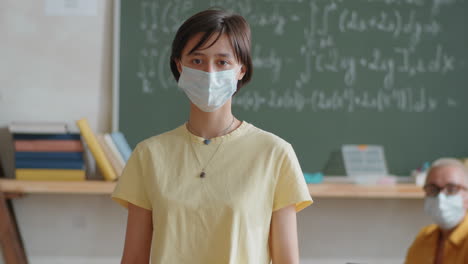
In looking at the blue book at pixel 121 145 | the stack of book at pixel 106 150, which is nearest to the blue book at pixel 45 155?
the stack of book at pixel 106 150

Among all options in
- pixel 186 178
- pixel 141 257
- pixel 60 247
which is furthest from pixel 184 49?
pixel 60 247

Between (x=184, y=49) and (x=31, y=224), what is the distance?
2.54 metres

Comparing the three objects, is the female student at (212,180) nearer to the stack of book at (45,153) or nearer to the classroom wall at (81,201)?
the stack of book at (45,153)

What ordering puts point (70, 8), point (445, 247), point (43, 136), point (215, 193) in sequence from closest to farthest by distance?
point (215, 193), point (445, 247), point (43, 136), point (70, 8)

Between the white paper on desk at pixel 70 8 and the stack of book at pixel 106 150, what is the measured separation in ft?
1.99

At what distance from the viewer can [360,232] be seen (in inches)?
138

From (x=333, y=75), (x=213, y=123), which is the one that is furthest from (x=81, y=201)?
(x=213, y=123)

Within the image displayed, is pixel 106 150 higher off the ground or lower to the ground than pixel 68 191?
higher

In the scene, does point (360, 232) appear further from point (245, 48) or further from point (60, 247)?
point (245, 48)

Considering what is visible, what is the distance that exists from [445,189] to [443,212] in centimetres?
11

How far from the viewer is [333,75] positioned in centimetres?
342

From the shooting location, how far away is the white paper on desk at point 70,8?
10.9 ft

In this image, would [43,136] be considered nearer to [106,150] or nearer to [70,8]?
[106,150]

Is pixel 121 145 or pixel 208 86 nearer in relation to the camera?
pixel 208 86
